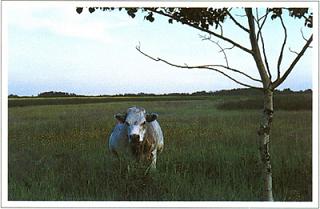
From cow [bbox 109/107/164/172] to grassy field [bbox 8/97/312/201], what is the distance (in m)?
0.04

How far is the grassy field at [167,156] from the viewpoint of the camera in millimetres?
5004

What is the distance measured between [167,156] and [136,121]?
282mm

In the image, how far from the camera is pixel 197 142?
200 inches

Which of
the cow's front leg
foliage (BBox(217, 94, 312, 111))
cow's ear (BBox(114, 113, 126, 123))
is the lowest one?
the cow's front leg

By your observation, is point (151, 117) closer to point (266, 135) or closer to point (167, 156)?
point (167, 156)

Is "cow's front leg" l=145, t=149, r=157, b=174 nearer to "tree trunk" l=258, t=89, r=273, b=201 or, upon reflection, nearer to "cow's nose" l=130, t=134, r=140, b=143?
"cow's nose" l=130, t=134, r=140, b=143

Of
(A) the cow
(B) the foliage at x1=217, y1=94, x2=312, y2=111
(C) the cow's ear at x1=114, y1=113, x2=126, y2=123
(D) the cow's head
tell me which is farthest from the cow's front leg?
(B) the foliage at x1=217, y1=94, x2=312, y2=111

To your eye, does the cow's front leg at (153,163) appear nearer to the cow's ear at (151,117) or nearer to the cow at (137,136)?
the cow at (137,136)

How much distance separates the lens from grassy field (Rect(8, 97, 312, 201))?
197 inches

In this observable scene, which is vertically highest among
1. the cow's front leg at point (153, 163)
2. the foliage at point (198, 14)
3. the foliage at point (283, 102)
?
the foliage at point (198, 14)

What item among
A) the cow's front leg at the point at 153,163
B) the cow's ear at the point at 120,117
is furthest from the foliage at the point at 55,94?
the cow's front leg at the point at 153,163

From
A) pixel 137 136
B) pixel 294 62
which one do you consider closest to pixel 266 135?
pixel 294 62

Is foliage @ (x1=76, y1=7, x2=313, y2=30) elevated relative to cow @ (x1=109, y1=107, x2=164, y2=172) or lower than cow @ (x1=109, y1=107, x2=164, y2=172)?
elevated

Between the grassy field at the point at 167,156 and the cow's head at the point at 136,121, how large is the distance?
43 mm
